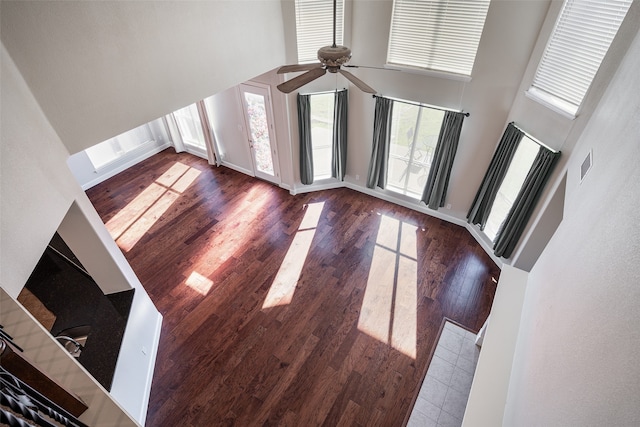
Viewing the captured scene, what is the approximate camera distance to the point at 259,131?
6.37 metres

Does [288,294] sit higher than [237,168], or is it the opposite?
[237,168]

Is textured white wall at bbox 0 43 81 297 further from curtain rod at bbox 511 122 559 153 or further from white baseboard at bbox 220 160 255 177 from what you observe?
curtain rod at bbox 511 122 559 153

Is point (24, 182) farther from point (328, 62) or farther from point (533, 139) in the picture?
point (533, 139)

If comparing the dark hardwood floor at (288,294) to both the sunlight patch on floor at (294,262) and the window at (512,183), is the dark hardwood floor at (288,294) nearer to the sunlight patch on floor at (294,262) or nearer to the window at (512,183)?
the sunlight patch on floor at (294,262)

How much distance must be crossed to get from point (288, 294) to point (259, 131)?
3335mm

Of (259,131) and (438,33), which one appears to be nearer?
(438,33)

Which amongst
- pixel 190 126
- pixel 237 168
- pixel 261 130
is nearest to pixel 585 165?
pixel 261 130

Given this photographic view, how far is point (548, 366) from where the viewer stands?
1805mm

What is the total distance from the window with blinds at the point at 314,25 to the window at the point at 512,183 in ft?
10.3

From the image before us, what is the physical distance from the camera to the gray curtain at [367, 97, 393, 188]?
532cm

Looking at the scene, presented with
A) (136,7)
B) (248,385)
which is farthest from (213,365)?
(136,7)

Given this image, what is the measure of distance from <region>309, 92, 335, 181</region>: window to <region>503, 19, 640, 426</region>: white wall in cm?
392

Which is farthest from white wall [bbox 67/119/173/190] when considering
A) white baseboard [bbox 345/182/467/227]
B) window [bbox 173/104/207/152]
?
white baseboard [bbox 345/182/467/227]

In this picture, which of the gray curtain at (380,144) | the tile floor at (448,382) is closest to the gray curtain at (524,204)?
the tile floor at (448,382)
